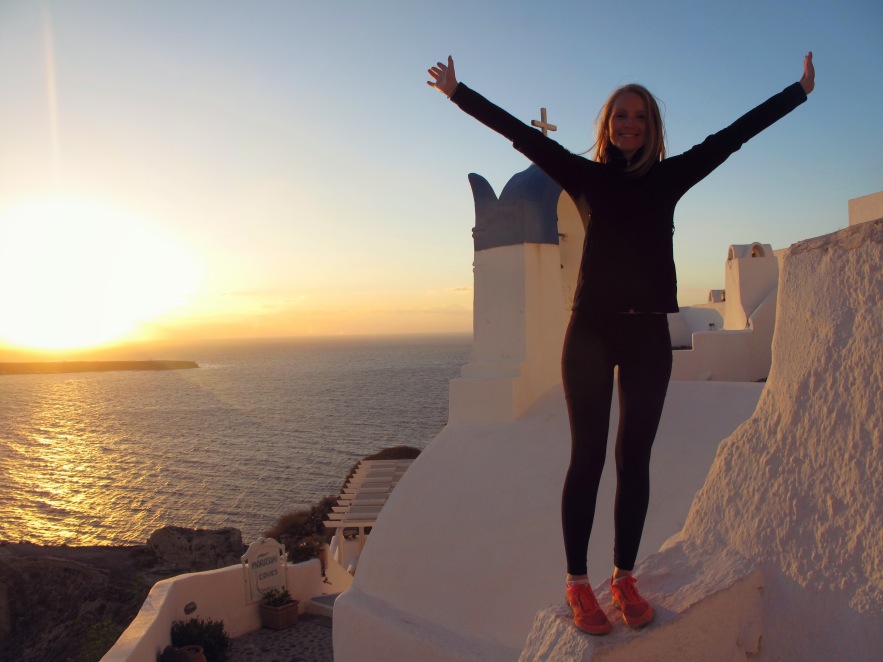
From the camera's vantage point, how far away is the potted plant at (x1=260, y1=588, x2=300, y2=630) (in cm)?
936

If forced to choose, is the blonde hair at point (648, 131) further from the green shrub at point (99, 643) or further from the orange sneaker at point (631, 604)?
the green shrub at point (99, 643)

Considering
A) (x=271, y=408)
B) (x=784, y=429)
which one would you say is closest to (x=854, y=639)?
(x=784, y=429)

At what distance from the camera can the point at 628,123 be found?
7.61ft

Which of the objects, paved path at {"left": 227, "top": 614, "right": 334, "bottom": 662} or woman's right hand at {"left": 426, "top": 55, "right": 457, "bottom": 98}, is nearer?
woman's right hand at {"left": 426, "top": 55, "right": 457, "bottom": 98}

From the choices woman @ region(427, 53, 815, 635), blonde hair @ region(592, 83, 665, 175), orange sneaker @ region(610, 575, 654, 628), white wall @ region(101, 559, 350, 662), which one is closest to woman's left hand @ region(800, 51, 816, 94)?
woman @ region(427, 53, 815, 635)

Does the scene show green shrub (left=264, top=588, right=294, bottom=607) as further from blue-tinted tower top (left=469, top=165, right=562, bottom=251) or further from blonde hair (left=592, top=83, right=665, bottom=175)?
blonde hair (left=592, top=83, right=665, bottom=175)

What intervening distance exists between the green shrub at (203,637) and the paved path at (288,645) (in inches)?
13.6

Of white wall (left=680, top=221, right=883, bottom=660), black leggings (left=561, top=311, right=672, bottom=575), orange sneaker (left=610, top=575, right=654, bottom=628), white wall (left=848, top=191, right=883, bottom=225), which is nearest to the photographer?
white wall (left=680, top=221, right=883, bottom=660)

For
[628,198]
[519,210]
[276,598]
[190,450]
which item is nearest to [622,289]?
[628,198]

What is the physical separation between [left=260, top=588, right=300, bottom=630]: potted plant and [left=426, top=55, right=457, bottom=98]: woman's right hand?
342 inches

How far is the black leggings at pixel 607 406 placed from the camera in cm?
222

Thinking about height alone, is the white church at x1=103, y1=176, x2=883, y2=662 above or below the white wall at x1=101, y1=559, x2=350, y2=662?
above

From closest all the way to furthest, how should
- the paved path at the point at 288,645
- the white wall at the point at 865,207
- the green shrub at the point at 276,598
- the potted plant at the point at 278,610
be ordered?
the white wall at the point at 865,207 < the paved path at the point at 288,645 < the potted plant at the point at 278,610 < the green shrub at the point at 276,598

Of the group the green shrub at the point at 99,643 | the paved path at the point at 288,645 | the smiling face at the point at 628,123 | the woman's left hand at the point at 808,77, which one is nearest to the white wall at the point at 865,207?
the woman's left hand at the point at 808,77
